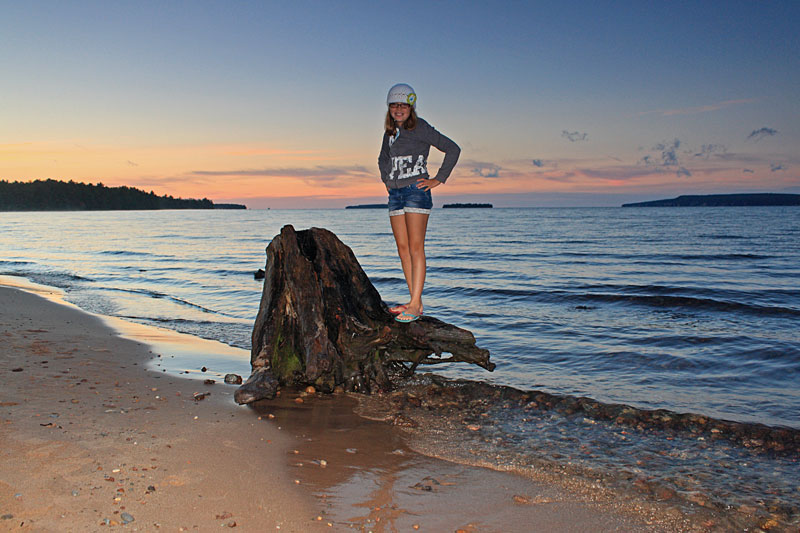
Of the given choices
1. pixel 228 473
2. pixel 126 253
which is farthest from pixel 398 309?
pixel 126 253

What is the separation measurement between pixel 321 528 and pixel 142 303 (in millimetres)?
14318

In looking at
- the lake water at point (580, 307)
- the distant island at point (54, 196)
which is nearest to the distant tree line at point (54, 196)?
the distant island at point (54, 196)

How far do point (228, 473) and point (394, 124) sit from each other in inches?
171

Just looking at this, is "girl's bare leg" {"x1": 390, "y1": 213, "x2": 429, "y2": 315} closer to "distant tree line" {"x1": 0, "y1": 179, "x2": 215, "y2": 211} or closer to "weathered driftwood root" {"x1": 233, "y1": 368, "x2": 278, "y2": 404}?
"weathered driftwood root" {"x1": 233, "y1": 368, "x2": 278, "y2": 404}

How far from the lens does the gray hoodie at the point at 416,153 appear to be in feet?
22.5

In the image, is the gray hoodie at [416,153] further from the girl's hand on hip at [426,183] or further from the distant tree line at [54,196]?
the distant tree line at [54,196]

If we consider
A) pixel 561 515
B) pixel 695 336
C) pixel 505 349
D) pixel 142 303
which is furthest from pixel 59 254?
pixel 561 515

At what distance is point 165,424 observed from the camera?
18.3ft

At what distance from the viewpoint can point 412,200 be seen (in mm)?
6953

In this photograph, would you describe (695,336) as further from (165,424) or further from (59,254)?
(59,254)

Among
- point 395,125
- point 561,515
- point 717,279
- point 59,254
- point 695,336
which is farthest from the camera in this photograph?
point 59,254

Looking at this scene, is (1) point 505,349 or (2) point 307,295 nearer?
(2) point 307,295

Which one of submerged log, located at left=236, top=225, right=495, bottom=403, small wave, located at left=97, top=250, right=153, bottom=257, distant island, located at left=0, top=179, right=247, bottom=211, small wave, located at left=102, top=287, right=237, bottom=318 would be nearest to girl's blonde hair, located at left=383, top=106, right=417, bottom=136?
Result: submerged log, located at left=236, top=225, right=495, bottom=403

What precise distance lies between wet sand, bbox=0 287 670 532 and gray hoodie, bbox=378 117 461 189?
287 centimetres
